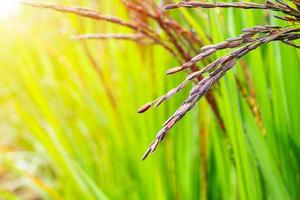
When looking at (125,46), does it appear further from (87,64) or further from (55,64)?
(55,64)

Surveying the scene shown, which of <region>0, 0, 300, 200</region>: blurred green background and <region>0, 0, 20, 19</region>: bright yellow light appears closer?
<region>0, 0, 300, 200</region>: blurred green background

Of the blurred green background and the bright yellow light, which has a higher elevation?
the bright yellow light

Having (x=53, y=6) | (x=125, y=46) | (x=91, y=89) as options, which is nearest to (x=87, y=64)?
(x=91, y=89)

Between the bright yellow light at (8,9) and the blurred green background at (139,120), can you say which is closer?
the blurred green background at (139,120)

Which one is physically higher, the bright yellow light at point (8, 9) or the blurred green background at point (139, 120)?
the bright yellow light at point (8, 9)
